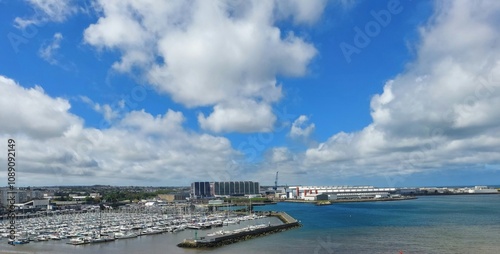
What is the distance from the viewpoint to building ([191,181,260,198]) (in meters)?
117

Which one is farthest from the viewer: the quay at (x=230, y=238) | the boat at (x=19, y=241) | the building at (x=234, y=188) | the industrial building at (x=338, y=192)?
the building at (x=234, y=188)

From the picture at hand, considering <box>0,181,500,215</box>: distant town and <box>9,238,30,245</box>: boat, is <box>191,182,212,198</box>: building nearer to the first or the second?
<box>0,181,500,215</box>: distant town

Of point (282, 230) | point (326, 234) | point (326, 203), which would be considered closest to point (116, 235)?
point (282, 230)

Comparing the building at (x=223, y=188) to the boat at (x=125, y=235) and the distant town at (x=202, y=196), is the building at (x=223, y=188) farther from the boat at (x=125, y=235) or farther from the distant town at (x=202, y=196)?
the boat at (x=125, y=235)

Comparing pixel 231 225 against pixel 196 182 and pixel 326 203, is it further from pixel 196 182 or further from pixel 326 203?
pixel 196 182

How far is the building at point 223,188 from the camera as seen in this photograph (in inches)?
4591

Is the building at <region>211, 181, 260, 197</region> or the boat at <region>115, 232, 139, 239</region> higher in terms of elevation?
the building at <region>211, 181, 260, 197</region>

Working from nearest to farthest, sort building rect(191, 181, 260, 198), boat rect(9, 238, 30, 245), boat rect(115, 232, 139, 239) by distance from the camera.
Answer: boat rect(9, 238, 30, 245), boat rect(115, 232, 139, 239), building rect(191, 181, 260, 198)

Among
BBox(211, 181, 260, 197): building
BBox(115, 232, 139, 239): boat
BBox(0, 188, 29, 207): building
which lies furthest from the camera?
BBox(211, 181, 260, 197): building

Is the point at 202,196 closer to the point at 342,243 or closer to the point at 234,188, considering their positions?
the point at 234,188

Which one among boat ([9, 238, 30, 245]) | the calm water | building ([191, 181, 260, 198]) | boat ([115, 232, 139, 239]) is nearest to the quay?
the calm water

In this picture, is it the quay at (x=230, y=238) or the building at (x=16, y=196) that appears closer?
the quay at (x=230, y=238)

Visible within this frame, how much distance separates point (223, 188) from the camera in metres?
118

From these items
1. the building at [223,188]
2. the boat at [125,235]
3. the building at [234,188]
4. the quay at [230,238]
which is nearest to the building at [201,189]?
the building at [223,188]
